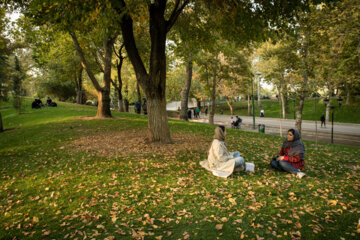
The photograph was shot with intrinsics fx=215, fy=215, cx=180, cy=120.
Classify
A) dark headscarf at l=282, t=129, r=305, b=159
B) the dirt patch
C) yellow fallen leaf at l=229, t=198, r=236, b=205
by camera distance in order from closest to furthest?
yellow fallen leaf at l=229, t=198, r=236, b=205
dark headscarf at l=282, t=129, r=305, b=159
the dirt patch

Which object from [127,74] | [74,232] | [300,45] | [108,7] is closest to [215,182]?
[74,232]

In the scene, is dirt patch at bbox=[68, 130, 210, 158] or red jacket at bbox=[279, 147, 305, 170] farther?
dirt patch at bbox=[68, 130, 210, 158]

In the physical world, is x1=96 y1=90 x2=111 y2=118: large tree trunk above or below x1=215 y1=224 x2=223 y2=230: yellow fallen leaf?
above

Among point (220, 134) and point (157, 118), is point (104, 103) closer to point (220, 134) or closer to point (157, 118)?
point (157, 118)

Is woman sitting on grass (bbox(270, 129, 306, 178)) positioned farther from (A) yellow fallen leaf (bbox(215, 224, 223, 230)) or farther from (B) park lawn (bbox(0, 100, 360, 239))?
(A) yellow fallen leaf (bbox(215, 224, 223, 230))

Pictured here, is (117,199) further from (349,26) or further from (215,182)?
(349,26)

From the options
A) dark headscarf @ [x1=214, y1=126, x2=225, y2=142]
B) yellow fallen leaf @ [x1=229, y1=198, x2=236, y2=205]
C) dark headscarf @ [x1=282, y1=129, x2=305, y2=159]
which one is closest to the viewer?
yellow fallen leaf @ [x1=229, y1=198, x2=236, y2=205]

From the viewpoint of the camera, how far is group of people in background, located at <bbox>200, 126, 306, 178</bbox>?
19.8 ft

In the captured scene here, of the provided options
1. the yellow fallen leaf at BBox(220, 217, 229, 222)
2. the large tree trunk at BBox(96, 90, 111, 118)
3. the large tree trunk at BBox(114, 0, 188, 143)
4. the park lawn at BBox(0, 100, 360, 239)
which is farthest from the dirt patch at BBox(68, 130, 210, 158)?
the large tree trunk at BBox(96, 90, 111, 118)

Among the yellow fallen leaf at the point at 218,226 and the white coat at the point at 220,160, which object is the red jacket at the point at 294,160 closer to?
the white coat at the point at 220,160

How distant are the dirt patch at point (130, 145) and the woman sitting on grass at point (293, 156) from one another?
3.33m

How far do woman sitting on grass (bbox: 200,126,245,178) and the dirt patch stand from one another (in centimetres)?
202

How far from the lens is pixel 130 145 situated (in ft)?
30.0

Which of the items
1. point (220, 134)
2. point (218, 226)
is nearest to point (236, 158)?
point (220, 134)
